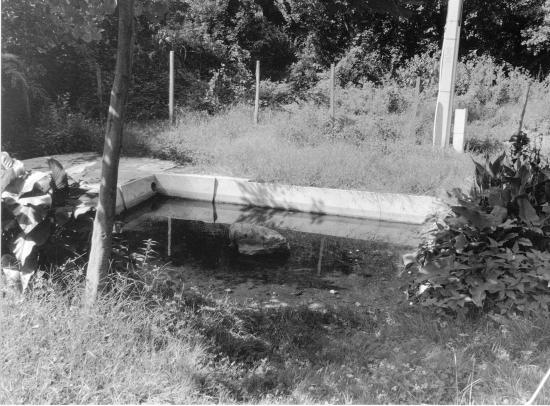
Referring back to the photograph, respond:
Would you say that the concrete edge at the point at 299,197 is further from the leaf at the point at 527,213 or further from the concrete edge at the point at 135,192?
the leaf at the point at 527,213

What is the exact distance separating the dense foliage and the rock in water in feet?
21.5

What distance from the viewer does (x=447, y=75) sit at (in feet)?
35.0

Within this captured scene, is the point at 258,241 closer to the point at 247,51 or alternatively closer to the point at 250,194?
the point at 250,194

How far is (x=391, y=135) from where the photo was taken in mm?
11648

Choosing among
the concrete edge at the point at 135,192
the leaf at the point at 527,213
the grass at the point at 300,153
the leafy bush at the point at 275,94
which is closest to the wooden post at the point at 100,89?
the grass at the point at 300,153

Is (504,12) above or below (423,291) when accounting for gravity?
above

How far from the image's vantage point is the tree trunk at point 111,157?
9.83 feet

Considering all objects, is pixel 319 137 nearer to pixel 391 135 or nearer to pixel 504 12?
pixel 391 135

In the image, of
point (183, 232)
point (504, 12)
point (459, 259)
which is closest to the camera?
point (459, 259)

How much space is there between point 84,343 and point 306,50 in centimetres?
1499

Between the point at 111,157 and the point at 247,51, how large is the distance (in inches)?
533

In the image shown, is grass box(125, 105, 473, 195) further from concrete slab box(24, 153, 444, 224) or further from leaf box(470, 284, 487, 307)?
leaf box(470, 284, 487, 307)

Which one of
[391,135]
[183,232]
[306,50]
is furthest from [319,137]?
[306,50]

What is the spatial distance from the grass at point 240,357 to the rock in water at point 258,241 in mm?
2738
